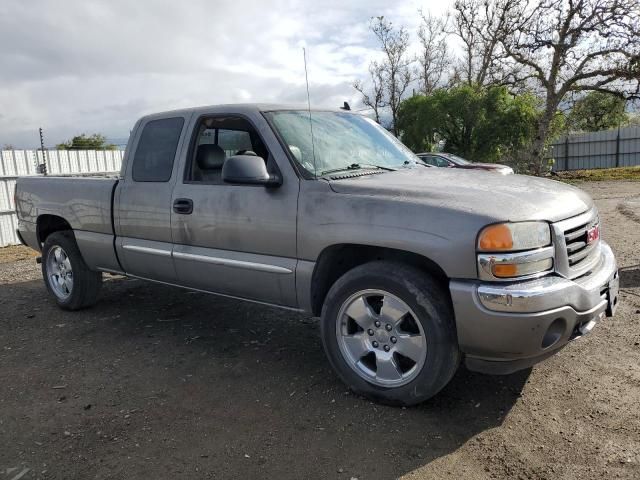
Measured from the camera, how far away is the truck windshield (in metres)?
3.91

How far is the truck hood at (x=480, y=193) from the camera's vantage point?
304 cm

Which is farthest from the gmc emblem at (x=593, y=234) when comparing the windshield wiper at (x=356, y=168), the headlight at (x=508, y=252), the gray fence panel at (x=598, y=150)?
the gray fence panel at (x=598, y=150)

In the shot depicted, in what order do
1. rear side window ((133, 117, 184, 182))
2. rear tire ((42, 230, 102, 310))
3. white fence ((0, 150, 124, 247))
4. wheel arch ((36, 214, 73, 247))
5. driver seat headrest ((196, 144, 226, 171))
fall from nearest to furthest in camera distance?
driver seat headrest ((196, 144, 226, 171)) < rear side window ((133, 117, 184, 182)) < rear tire ((42, 230, 102, 310)) < wheel arch ((36, 214, 73, 247)) < white fence ((0, 150, 124, 247))

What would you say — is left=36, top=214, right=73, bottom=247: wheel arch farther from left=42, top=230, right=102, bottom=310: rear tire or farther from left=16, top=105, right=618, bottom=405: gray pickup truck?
left=16, top=105, right=618, bottom=405: gray pickup truck

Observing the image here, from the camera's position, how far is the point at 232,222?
4027mm

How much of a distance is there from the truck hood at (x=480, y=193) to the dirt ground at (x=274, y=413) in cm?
125

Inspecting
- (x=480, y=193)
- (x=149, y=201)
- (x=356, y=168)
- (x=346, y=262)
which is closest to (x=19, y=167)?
(x=149, y=201)

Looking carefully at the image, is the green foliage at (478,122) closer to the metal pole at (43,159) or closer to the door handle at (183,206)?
the metal pole at (43,159)

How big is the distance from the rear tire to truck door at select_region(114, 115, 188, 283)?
35.9 inches

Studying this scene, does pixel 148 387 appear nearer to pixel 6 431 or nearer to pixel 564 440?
pixel 6 431

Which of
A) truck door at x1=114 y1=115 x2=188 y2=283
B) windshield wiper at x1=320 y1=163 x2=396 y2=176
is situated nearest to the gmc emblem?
windshield wiper at x1=320 y1=163 x2=396 y2=176

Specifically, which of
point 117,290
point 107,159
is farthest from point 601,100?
point 117,290

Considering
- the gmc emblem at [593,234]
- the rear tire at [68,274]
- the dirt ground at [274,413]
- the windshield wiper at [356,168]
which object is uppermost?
the windshield wiper at [356,168]

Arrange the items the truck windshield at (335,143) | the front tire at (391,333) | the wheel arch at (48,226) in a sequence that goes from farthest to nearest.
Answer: the wheel arch at (48,226) < the truck windshield at (335,143) < the front tire at (391,333)
